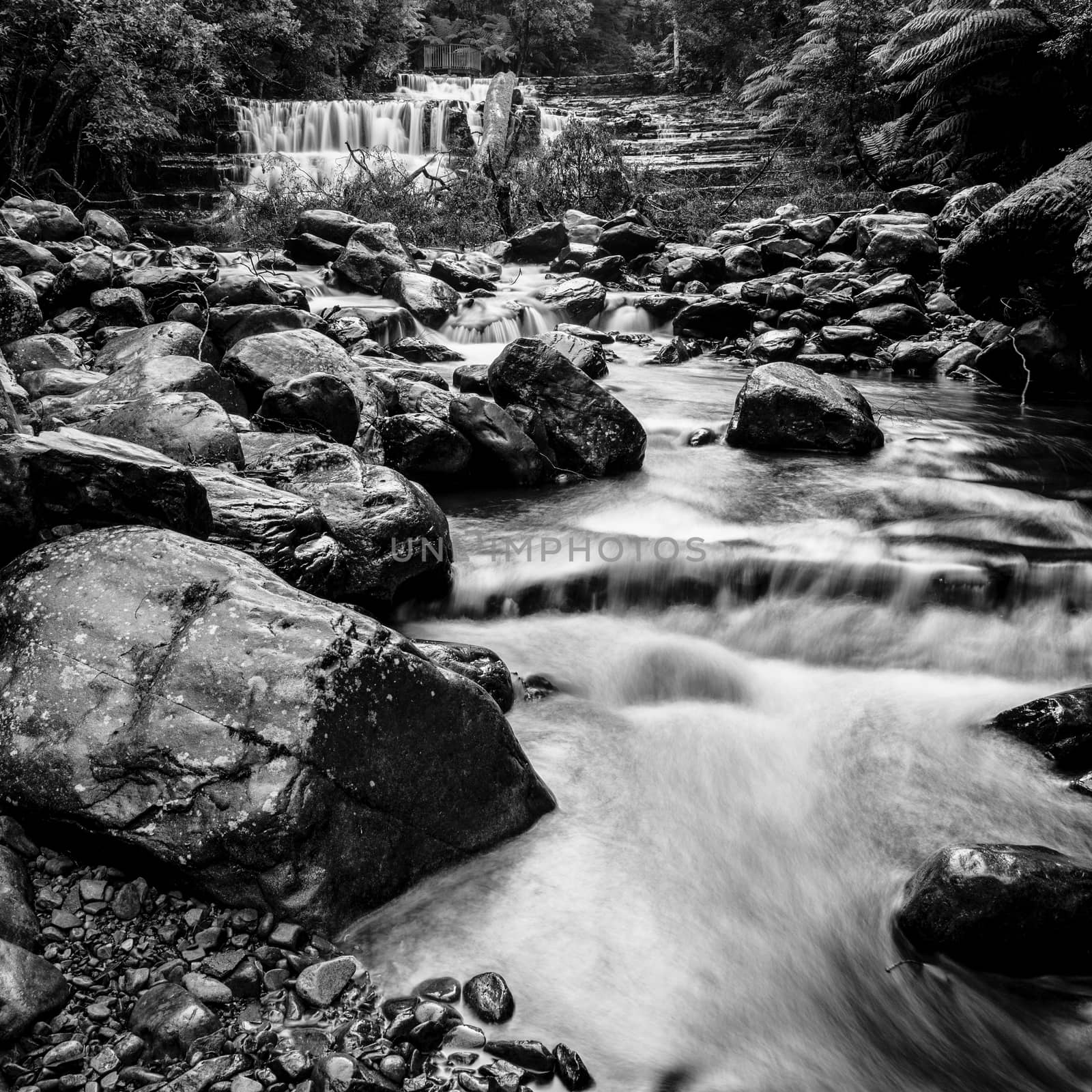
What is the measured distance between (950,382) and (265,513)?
844 cm

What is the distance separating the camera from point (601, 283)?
1342 cm

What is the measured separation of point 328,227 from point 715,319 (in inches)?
242

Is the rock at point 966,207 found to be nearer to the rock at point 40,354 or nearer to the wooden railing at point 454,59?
the rock at point 40,354

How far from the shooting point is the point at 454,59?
3797 centimetres

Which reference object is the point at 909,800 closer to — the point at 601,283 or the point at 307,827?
the point at 307,827

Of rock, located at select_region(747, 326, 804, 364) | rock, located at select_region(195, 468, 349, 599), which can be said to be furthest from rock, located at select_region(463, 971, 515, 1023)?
rock, located at select_region(747, 326, 804, 364)

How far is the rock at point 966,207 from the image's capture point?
1103cm

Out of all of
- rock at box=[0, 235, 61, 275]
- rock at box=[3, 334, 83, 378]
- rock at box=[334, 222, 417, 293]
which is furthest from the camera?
rock at box=[334, 222, 417, 293]

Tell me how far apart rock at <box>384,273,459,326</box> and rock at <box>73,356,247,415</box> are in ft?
16.6

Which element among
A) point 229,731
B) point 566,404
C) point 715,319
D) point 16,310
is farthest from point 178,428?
point 715,319

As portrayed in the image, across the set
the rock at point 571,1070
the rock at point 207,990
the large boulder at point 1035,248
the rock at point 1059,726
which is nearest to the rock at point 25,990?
the rock at point 207,990

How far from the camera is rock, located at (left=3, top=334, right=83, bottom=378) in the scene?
5.94 meters

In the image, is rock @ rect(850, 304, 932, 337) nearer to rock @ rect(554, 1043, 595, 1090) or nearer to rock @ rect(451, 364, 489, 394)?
rock @ rect(451, 364, 489, 394)

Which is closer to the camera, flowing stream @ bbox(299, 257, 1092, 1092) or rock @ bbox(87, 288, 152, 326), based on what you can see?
flowing stream @ bbox(299, 257, 1092, 1092)
